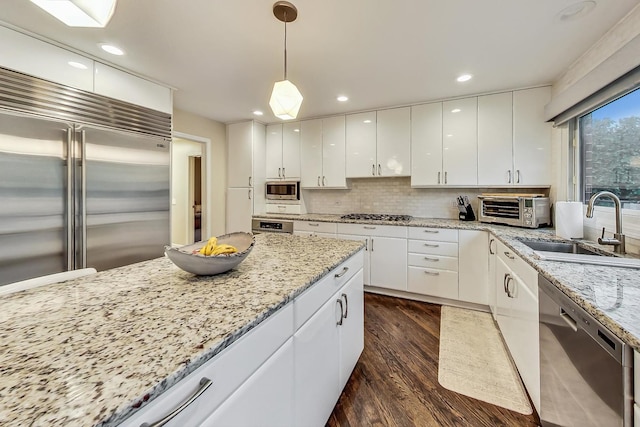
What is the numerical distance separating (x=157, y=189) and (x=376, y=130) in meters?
2.67

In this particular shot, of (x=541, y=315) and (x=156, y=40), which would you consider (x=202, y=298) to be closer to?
(x=541, y=315)

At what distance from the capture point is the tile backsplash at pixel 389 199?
3.37 m

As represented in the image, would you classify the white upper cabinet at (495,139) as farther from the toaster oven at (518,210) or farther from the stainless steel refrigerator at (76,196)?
the stainless steel refrigerator at (76,196)

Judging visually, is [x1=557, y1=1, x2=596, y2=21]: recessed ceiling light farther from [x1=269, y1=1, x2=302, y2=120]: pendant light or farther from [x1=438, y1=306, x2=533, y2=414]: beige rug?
[x1=438, y1=306, x2=533, y2=414]: beige rug

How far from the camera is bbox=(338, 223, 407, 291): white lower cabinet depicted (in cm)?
303

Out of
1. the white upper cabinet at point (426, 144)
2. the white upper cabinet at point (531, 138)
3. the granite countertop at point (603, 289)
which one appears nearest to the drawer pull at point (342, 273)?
the granite countertop at point (603, 289)

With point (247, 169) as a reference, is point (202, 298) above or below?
below

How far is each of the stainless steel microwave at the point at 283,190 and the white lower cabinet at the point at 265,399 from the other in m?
3.10

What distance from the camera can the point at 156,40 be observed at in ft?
6.48

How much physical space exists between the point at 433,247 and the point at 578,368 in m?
1.89

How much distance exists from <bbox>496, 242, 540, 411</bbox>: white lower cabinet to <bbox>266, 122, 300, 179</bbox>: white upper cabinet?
2.83 m

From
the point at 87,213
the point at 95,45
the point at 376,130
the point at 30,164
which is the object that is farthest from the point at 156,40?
the point at 376,130

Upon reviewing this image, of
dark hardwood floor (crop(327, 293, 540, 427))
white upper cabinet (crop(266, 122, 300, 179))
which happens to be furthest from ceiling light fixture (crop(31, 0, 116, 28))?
white upper cabinet (crop(266, 122, 300, 179))

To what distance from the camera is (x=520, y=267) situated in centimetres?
167
